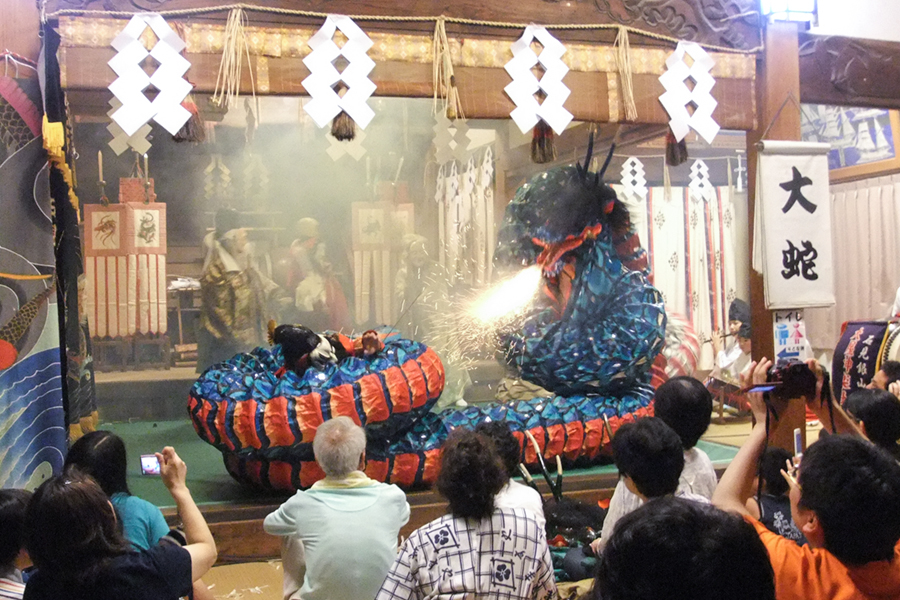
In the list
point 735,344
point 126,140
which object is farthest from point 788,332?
point 126,140

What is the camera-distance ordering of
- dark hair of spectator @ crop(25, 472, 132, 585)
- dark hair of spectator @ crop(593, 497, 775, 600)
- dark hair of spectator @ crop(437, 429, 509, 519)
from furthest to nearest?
dark hair of spectator @ crop(437, 429, 509, 519) < dark hair of spectator @ crop(25, 472, 132, 585) < dark hair of spectator @ crop(593, 497, 775, 600)

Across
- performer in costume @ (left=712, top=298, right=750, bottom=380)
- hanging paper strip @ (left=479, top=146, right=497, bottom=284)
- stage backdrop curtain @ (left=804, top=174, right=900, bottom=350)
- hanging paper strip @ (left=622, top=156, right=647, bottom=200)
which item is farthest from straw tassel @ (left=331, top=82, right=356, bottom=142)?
stage backdrop curtain @ (left=804, top=174, right=900, bottom=350)

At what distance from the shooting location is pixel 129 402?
5797 mm

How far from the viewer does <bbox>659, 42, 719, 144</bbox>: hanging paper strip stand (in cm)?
430

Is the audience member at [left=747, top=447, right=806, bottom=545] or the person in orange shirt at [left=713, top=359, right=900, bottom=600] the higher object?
the person in orange shirt at [left=713, top=359, right=900, bottom=600]

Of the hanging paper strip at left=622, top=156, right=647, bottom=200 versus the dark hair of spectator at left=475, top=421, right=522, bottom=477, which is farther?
Answer: the hanging paper strip at left=622, top=156, right=647, bottom=200

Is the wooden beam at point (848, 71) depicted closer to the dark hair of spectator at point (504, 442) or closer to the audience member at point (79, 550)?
the dark hair of spectator at point (504, 442)

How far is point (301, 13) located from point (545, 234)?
84.9 inches

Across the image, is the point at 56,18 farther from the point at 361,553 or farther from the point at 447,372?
the point at 447,372

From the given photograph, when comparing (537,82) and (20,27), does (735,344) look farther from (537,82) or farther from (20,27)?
(20,27)

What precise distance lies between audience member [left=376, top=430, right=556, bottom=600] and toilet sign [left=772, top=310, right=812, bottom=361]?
3.01 metres

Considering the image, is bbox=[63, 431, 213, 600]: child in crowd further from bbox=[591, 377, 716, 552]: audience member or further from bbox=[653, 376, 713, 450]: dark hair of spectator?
bbox=[653, 376, 713, 450]: dark hair of spectator

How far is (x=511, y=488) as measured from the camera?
2.30m

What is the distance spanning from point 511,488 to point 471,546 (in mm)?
406
